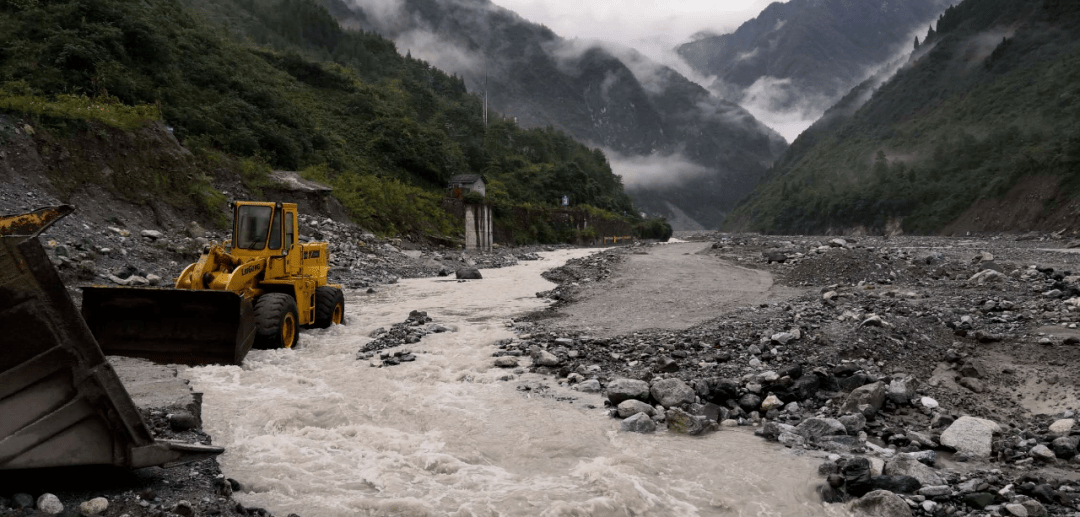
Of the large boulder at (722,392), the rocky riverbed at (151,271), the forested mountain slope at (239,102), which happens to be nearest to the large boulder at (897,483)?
the large boulder at (722,392)

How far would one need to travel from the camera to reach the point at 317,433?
20.1 ft

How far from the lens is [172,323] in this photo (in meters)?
8.52

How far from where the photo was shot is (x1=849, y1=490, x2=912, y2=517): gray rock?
4.42 metres

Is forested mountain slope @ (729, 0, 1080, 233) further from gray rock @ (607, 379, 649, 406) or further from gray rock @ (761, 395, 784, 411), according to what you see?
gray rock @ (607, 379, 649, 406)

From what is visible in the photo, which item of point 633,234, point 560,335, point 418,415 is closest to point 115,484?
point 418,415

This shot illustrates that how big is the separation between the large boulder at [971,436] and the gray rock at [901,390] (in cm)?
84

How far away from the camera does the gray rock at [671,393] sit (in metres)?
7.05

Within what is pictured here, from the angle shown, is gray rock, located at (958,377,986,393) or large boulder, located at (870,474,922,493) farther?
gray rock, located at (958,377,986,393)

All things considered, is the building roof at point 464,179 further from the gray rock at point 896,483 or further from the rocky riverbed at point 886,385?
the gray rock at point 896,483

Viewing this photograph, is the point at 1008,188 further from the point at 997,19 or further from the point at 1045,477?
the point at 997,19

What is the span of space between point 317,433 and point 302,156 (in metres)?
36.1

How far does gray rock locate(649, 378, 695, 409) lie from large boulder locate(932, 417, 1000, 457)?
2.57 meters

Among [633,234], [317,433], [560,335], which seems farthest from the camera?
[633,234]

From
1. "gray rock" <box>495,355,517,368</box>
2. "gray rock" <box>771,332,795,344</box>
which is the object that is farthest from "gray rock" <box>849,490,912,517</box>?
"gray rock" <box>495,355,517,368</box>
